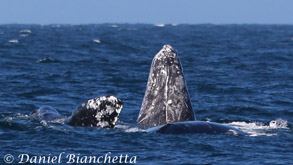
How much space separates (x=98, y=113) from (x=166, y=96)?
1.75 metres

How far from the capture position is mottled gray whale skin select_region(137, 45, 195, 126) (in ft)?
53.5

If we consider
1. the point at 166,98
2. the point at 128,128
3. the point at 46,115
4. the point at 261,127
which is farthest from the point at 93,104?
the point at 261,127

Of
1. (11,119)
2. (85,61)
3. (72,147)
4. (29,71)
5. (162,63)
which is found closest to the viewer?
(72,147)

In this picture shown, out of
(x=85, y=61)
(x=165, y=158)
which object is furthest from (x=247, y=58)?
(x=165, y=158)

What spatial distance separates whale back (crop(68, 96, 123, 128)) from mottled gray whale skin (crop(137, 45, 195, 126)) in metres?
0.90

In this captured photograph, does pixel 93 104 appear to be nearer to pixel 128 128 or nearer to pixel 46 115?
pixel 128 128

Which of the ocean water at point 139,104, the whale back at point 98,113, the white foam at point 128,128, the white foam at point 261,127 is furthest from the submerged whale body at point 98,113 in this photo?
the white foam at point 261,127

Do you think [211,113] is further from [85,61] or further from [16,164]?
[85,61]

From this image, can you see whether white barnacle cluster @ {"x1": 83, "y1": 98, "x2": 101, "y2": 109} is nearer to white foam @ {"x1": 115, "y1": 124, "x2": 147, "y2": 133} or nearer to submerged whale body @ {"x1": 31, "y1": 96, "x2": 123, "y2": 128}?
submerged whale body @ {"x1": 31, "y1": 96, "x2": 123, "y2": 128}

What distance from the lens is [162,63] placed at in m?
16.8

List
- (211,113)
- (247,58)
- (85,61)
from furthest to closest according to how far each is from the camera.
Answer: (247,58), (85,61), (211,113)

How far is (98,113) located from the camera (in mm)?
15898

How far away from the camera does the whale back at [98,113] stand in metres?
15.7

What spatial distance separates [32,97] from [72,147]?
35.2 feet
